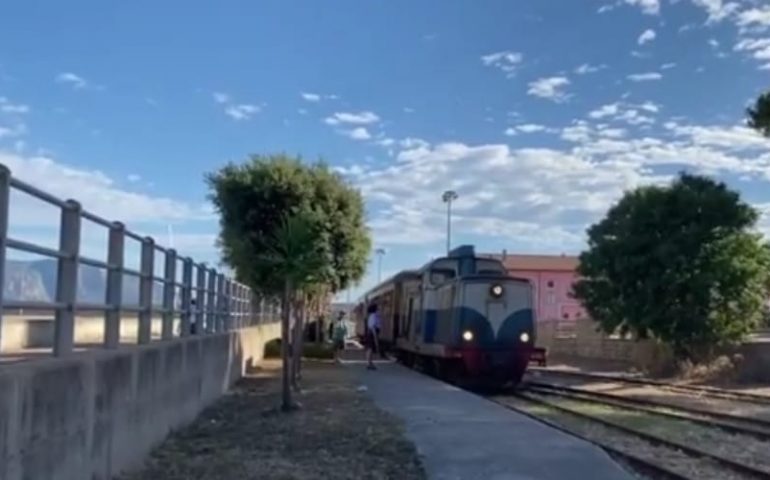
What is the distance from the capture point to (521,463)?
11.1 m

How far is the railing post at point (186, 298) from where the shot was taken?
1455 cm

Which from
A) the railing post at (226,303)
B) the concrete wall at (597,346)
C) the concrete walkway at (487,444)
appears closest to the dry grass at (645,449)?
the concrete walkway at (487,444)

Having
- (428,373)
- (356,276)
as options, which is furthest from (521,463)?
(356,276)

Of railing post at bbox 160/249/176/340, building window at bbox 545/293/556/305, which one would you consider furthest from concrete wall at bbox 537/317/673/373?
building window at bbox 545/293/556/305

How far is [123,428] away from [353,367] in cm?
2131

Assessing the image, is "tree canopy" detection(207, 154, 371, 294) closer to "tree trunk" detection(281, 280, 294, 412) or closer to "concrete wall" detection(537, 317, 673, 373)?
"concrete wall" detection(537, 317, 673, 373)

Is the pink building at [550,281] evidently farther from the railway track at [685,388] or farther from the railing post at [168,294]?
the railing post at [168,294]

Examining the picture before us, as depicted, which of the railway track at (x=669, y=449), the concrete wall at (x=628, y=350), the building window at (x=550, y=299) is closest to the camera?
the railway track at (x=669, y=449)

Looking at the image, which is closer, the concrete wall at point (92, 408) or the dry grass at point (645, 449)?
the concrete wall at point (92, 408)

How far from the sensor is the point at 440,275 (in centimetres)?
2691

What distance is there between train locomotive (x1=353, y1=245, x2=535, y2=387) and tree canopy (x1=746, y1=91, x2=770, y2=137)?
6524 mm

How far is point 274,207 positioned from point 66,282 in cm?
2543

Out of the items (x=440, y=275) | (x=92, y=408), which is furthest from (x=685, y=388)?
(x=92, y=408)

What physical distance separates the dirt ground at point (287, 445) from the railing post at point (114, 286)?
1348mm
